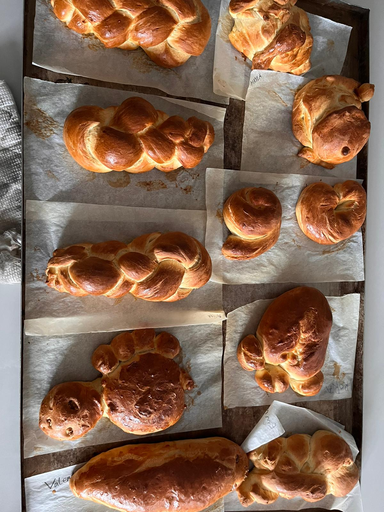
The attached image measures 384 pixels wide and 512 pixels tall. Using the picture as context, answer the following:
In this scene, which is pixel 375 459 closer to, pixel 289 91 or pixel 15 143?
pixel 289 91

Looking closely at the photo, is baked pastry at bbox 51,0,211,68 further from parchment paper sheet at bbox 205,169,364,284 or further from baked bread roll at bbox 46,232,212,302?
baked bread roll at bbox 46,232,212,302

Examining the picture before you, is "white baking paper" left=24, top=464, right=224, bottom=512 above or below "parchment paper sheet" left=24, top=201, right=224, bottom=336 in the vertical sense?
below

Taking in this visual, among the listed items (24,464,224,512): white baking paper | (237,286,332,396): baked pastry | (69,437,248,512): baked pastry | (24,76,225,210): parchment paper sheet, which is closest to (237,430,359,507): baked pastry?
(69,437,248,512): baked pastry

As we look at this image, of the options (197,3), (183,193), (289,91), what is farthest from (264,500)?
(197,3)

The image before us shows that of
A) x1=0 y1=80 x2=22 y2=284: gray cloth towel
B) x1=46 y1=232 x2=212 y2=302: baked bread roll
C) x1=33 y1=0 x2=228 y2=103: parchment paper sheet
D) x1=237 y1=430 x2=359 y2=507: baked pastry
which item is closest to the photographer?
x1=46 y1=232 x2=212 y2=302: baked bread roll

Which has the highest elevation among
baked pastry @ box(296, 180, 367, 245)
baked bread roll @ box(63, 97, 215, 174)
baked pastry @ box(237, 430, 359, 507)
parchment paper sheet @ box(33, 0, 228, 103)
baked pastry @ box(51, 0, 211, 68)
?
baked pastry @ box(51, 0, 211, 68)

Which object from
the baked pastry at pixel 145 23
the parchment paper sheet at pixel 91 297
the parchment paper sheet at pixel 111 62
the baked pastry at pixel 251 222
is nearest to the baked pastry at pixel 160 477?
the parchment paper sheet at pixel 91 297

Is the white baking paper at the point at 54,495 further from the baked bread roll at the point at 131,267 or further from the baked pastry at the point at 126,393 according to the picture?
the baked bread roll at the point at 131,267

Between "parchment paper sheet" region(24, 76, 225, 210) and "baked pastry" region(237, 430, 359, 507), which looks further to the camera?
"baked pastry" region(237, 430, 359, 507)
